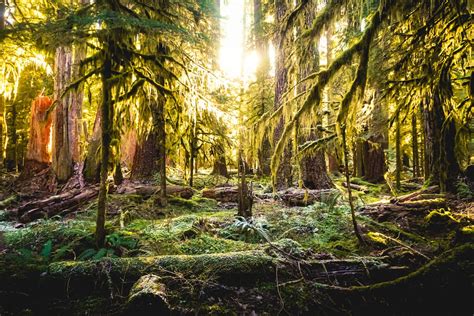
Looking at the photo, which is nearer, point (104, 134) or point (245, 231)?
point (104, 134)

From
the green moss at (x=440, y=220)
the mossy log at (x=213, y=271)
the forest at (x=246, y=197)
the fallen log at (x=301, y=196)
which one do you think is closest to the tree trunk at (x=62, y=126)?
the forest at (x=246, y=197)

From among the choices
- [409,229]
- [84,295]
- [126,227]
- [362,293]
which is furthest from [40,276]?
[409,229]

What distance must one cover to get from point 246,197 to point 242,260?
8.14 ft

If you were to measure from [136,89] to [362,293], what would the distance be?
→ 15.2 feet

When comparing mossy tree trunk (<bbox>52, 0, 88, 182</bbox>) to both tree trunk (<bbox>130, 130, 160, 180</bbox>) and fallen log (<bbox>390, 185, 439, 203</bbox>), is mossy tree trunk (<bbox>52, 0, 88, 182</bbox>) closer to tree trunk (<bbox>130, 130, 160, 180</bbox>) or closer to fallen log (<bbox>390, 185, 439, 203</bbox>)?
tree trunk (<bbox>130, 130, 160, 180</bbox>)

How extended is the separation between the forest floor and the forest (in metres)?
0.02

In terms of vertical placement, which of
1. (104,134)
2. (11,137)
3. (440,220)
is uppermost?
(11,137)

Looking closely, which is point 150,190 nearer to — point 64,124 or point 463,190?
point 64,124

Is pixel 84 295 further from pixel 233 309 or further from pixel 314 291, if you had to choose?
pixel 314 291

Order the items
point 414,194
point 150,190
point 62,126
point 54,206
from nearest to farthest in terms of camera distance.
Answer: point 414,194 < point 54,206 < point 150,190 < point 62,126

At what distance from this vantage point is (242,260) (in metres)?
3.85

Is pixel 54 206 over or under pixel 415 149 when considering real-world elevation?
under

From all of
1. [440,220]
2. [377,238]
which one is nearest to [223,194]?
[377,238]

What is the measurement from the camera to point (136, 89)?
5.16 metres
